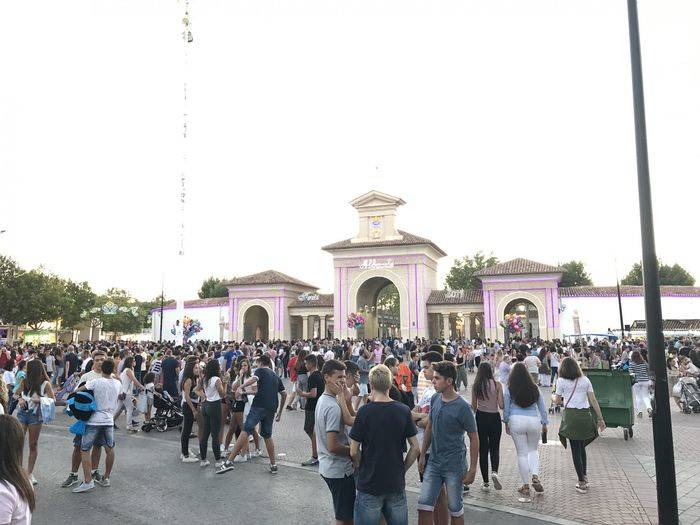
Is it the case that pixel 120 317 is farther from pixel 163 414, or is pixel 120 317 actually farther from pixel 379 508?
pixel 379 508

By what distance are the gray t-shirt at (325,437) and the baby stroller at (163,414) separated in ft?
27.0

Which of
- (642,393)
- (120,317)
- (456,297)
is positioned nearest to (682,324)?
(456,297)

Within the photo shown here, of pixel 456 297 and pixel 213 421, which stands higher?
pixel 456 297

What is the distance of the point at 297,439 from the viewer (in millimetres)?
10562

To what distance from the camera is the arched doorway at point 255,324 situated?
166 ft

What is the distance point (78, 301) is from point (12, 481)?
63.8 m

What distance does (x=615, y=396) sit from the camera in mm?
9898

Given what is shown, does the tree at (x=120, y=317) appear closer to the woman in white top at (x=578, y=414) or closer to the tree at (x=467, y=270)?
the tree at (x=467, y=270)

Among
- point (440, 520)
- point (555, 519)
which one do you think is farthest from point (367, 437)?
point (555, 519)

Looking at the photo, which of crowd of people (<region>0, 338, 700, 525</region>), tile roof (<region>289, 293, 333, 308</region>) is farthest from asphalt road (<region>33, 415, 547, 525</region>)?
tile roof (<region>289, 293, 333, 308</region>)

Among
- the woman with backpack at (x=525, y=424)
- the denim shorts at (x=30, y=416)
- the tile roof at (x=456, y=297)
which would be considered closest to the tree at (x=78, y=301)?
the tile roof at (x=456, y=297)

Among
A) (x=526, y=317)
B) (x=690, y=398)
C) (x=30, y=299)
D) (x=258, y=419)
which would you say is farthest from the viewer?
(x=526, y=317)

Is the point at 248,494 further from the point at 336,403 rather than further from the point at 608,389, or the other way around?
the point at 608,389

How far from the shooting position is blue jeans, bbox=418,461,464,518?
15.2 ft
